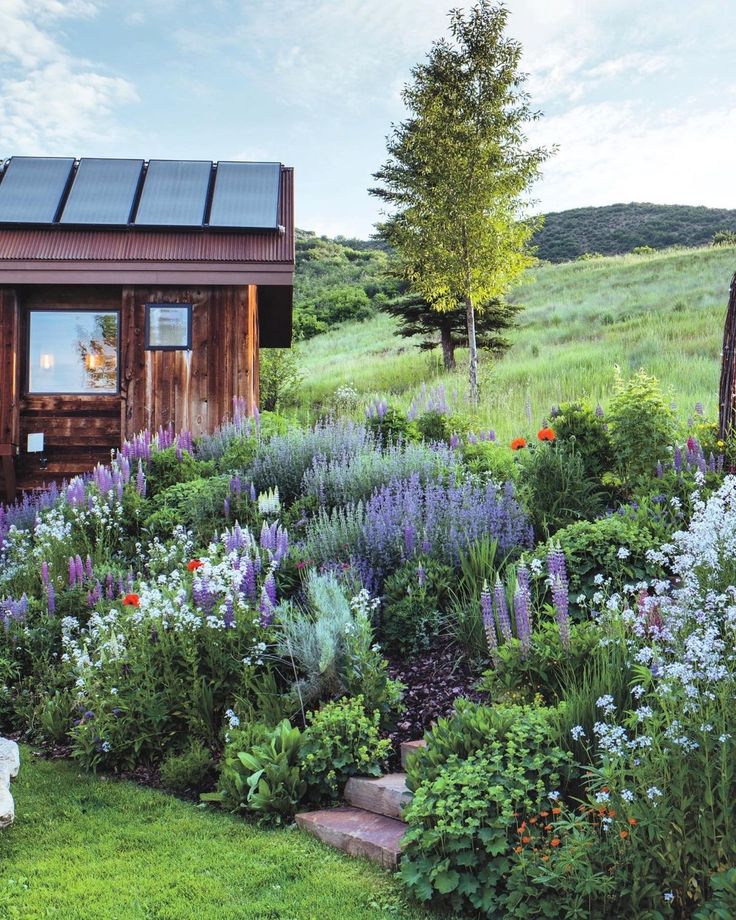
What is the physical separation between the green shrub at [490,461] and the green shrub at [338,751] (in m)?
3.11

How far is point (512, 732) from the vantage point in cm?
374

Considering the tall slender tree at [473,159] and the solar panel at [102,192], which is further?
the tall slender tree at [473,159]

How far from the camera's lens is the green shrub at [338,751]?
4.41 m

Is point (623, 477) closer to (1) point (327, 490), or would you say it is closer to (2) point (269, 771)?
(1) point (327, 490)

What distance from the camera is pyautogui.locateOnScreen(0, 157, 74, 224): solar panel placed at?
11.4 metres

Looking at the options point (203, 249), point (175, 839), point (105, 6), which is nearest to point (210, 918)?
point (175, 839)

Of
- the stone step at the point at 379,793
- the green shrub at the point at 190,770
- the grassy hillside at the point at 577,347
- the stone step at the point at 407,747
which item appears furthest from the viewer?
the grassy hillside at the point at 577,347

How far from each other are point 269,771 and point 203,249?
8287mm

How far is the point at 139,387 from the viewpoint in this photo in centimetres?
1146

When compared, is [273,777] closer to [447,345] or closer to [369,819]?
[369,819]

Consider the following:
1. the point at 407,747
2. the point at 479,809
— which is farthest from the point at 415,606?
the point at 479,809

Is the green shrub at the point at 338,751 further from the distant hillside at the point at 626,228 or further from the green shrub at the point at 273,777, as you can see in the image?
the distant hillside at the point at 626,228

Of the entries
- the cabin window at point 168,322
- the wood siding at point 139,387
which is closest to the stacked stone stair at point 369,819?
the wood siding at point 139,387

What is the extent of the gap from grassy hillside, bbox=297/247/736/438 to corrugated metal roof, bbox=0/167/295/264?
3565 mm
